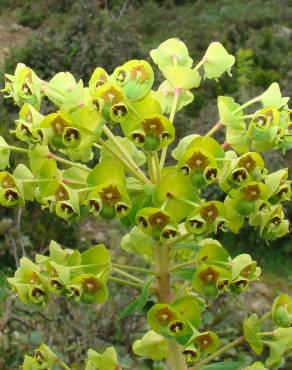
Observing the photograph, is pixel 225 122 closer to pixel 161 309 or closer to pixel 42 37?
pixel 161 309

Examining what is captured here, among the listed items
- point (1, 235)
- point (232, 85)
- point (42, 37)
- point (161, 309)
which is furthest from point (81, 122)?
point (42, 37)

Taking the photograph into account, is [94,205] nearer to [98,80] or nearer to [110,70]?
[98,80]

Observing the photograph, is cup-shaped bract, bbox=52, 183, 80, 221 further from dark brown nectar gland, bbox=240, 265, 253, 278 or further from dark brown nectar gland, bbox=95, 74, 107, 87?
dark brown nectar gland, bbox=240, 265, 253, 278

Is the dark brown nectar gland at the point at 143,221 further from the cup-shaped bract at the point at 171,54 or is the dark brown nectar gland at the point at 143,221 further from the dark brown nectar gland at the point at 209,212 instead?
the cup-shaped bract at the point at 171,54

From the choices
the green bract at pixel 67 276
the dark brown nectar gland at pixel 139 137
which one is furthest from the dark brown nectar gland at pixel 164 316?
the dark brown nectar gland at pixel 139 137

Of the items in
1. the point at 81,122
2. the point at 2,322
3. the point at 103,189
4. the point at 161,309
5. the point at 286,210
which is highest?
the point at 81,122

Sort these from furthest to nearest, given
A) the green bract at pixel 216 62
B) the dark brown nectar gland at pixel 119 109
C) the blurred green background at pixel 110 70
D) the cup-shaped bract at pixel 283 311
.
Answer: the blurred green background at pixel 110 70, the green bract at pixel 216 62, the cup-shaped bract at pixel 283 311, the dark brown nectar gland at pixel 119 109

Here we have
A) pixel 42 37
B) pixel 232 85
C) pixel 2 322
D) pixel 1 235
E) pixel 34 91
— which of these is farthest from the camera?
pixel 42 37
